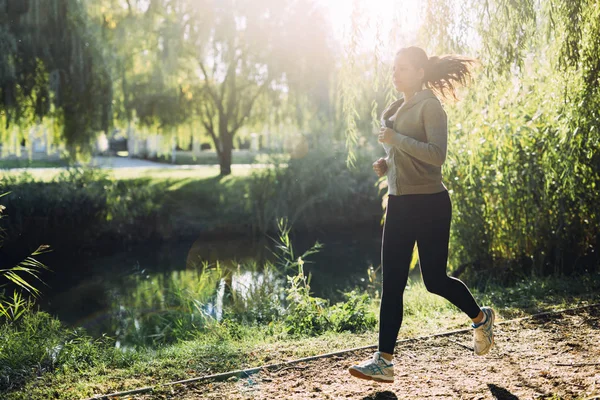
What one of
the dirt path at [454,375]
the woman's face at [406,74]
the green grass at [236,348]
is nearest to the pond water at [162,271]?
the green grass at [236,348]

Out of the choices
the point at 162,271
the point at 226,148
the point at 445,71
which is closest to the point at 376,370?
the point at 445,71

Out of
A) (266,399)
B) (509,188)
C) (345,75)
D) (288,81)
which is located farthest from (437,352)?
(288,81)

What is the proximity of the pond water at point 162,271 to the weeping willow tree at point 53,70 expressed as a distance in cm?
316

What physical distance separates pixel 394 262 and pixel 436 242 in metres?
0.26

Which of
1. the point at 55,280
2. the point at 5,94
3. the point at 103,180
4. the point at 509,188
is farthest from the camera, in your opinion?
the point at 103,180

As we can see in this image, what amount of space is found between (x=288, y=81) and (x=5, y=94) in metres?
8.12

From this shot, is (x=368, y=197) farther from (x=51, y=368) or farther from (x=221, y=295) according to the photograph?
(x=51, y=368)

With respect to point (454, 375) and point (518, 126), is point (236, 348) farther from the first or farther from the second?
point (518, 126)

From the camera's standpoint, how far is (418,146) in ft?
10.2

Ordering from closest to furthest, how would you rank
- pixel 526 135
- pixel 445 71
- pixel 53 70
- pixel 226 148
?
pixel 445 71, pixel 526 135, pixel 53 70, pixel 226 148

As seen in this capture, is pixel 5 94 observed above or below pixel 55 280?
above

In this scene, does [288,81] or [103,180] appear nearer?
[103,180]

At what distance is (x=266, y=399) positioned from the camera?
3.20 m

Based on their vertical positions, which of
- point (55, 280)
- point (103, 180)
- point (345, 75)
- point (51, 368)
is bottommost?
point (55, 280)
